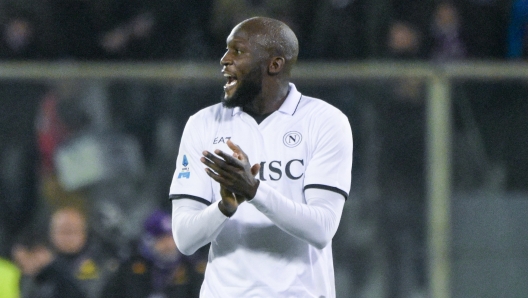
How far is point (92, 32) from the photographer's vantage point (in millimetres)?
6223

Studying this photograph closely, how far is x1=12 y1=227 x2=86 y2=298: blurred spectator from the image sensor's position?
5.24m

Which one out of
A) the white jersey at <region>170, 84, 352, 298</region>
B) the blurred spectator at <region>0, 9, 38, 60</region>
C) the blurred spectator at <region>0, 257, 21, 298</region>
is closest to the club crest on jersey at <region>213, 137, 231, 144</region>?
the white jersey at <region>170, 84, 352, 298</region>

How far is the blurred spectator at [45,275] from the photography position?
524cm

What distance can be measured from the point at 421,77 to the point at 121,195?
184cm

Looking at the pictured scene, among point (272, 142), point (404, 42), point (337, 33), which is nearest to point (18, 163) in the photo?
point (337, 33)

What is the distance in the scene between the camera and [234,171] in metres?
2.59

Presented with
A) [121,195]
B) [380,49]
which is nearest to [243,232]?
[121,195]

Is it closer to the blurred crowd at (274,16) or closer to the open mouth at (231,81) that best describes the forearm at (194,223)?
the open mouth at (231,81)

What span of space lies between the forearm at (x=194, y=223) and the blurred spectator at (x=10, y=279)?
2.56m

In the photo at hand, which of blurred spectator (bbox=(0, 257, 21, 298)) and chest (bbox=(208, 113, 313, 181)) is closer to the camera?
chest (bbox=(208, 113, 313, 181))

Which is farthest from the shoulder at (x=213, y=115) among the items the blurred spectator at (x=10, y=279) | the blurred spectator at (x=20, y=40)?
the blurred spectator at (x=20, y=40)

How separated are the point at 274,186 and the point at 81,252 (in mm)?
2629

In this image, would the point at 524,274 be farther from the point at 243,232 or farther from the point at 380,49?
the point at 243,232

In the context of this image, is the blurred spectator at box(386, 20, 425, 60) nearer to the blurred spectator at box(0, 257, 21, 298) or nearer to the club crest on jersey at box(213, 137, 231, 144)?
the blurred spectator at box(0, 257, 21, 298)
